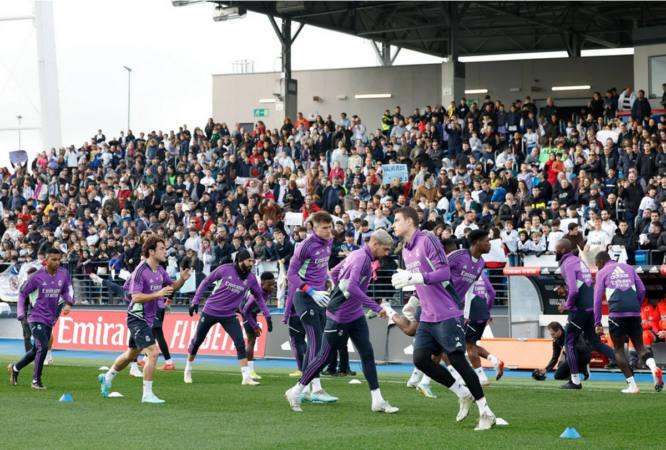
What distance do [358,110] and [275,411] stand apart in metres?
32.6

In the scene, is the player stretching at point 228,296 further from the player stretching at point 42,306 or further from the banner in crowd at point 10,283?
the banner in crowd at point 10,283

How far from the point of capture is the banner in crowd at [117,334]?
846 inches

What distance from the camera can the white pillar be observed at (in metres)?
43.4

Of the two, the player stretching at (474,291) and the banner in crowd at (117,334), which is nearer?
the player stretching at (474,291)

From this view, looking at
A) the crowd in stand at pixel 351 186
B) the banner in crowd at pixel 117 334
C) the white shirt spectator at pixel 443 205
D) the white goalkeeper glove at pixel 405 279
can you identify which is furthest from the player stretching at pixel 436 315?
the white shirt spectator at pixel 443 205

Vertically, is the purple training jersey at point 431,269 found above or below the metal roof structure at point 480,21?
below

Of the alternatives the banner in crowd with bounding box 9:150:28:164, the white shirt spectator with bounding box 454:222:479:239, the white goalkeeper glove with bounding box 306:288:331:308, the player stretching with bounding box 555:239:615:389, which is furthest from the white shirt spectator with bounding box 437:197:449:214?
the banner in crowd with bounding box 9:150:28:164

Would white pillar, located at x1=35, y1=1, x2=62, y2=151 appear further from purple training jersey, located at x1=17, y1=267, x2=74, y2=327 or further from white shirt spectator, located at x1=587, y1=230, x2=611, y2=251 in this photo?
white shirt spectator, located at x1=587, y1=230, x2=611, y2=251

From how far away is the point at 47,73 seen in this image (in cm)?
4366

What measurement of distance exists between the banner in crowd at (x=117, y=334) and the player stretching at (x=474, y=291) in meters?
8.15

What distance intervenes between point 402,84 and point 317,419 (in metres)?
32.6

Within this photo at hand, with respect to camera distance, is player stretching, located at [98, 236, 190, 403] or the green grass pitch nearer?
the green grass pitch

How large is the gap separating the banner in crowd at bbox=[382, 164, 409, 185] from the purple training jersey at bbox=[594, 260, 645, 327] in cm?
1238

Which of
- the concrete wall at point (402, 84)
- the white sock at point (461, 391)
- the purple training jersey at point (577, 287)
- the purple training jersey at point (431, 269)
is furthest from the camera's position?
the concrete wall at point (402, 84)
